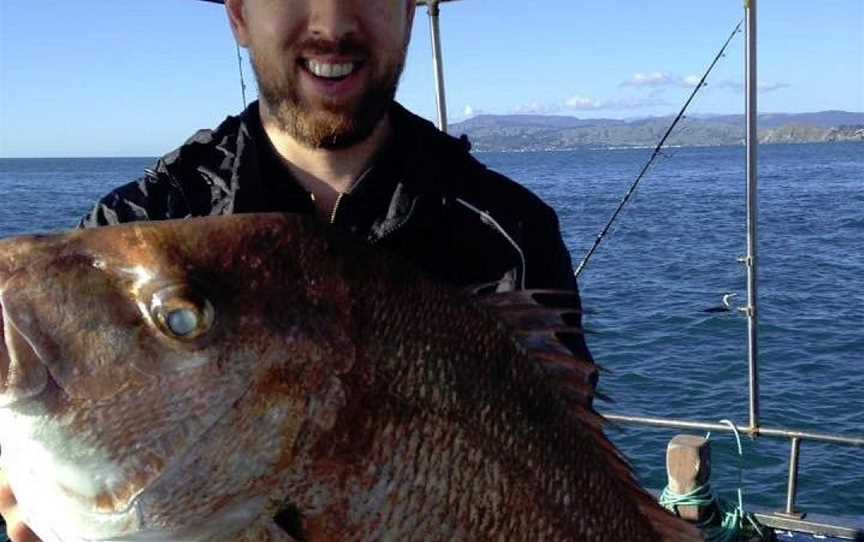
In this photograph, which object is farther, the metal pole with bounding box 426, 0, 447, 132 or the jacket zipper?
the metal pole with bounding box 426, 0, 447, 132

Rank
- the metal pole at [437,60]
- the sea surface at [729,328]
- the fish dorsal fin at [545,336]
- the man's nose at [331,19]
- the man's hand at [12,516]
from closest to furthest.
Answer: the man's hand at [12,516]
the fish dorsal fin at [545,336]
the man's nose at [331,19]
the metal pole at [437,60]
the sea surface at [729,328]

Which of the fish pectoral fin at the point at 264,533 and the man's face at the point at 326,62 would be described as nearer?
the fish pectoral fin at the point at 264,533

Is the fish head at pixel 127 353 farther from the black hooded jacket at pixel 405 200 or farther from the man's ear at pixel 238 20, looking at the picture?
the man's ear at pixel 238 20

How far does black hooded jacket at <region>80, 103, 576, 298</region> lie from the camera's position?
2549 mm

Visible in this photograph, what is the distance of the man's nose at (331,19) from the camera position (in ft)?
7.79

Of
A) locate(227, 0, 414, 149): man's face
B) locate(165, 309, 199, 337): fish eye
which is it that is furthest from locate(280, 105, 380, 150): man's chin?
locate(165, 309, 199, 337): fish eye

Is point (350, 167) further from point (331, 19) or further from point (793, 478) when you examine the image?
point (793, 478)

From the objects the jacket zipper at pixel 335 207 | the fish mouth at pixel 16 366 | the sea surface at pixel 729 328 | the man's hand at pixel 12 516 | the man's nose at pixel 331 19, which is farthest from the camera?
the sea surface at pixel 729 328

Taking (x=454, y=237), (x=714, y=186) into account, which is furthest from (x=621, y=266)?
(x=714, y=186)

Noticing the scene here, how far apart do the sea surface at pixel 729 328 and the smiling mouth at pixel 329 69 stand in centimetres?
88

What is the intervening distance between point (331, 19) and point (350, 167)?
0.41 meters

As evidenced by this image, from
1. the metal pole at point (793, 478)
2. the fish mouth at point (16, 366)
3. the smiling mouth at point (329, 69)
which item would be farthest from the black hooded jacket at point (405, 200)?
the metal pole at point (793, 478)

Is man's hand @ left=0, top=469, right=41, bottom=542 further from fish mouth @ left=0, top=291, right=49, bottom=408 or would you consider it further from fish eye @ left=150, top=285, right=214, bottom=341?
fish eye @ left=150, top=285, right=214, bottom=341

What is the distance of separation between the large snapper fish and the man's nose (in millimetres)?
885
